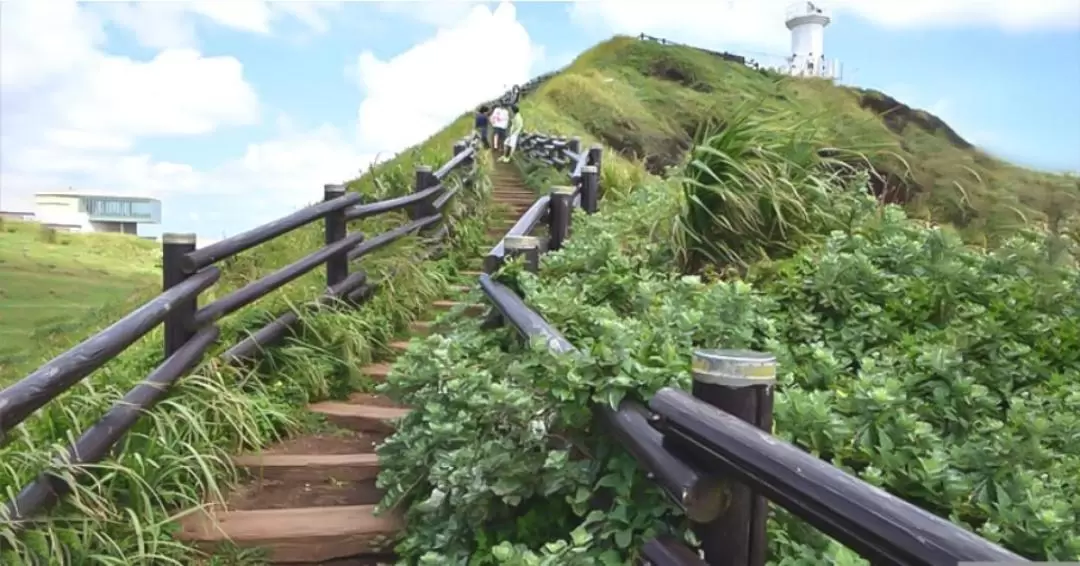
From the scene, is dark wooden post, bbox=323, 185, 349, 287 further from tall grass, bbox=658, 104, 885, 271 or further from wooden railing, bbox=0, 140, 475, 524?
tall grass, bbox=658, 104, 885, 271

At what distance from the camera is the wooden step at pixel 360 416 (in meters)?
3.81

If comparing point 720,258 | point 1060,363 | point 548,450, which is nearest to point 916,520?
point 548,450

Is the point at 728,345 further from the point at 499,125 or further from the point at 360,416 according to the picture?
the point at 499,125

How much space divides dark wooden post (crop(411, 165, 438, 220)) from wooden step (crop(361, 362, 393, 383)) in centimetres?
267

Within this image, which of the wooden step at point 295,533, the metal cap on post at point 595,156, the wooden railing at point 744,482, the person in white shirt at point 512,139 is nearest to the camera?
the wooden railing at point 744,482

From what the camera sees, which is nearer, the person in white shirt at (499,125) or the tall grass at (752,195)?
the tall grass at (752,195)

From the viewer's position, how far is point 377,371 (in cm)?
448

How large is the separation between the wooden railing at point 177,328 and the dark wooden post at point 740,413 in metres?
1.86

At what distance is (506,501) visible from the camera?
205cm

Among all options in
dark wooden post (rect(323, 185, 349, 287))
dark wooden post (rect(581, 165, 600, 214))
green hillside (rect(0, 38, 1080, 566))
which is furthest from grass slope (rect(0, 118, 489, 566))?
dark wooden post (rect(581, 165, 600, 214))

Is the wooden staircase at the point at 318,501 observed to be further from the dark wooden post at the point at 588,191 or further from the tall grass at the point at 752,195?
the dark wooden post at the point at 588,191

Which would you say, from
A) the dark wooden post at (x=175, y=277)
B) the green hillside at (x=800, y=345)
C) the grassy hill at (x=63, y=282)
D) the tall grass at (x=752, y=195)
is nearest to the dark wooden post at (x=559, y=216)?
the green hillside at (x=800, y=345)

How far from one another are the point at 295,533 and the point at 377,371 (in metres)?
1.72

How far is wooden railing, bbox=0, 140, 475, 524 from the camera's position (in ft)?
7.54
